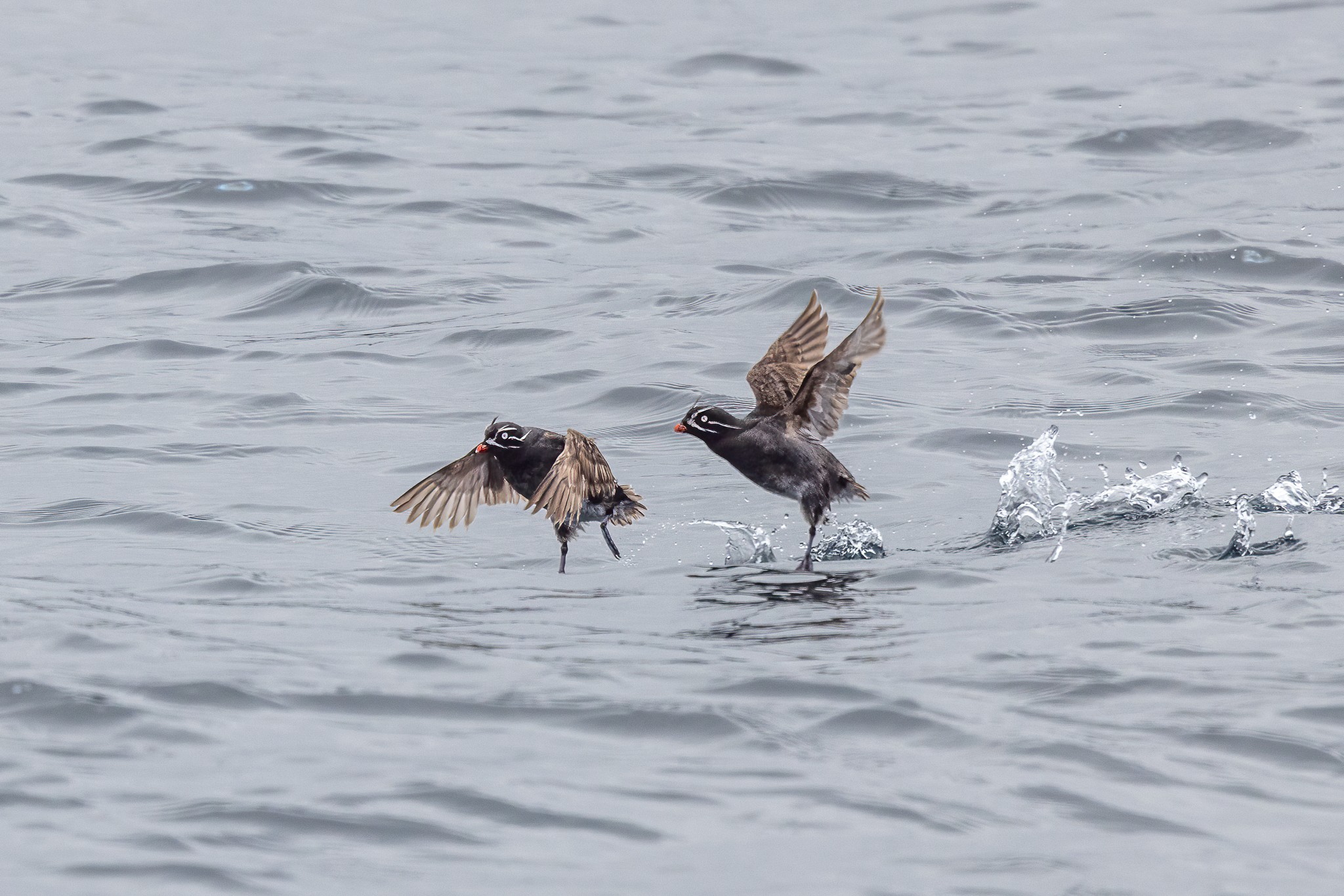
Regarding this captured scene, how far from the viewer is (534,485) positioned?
11070 millimetres

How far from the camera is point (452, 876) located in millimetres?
6207

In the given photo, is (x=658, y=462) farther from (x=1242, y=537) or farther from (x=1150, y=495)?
(x=1242, y=537)

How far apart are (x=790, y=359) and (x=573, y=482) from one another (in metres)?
2.06

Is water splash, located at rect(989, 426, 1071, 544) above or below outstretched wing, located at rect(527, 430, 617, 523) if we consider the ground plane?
below

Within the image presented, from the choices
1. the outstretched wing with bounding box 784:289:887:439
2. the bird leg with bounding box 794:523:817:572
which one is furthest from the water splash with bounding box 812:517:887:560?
the outstretched wing with bounding box 784:289:887:439

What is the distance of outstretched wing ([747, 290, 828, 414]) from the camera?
11500 mm

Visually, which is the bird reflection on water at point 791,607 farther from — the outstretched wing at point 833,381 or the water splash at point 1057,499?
the water splash at point 1057,499

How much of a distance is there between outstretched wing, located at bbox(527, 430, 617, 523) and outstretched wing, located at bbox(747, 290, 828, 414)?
1103mm

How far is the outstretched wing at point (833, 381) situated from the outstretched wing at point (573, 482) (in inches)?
43.6

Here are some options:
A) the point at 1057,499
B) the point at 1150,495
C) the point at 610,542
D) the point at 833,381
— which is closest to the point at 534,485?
the point at 610,542

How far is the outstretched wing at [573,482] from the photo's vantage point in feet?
34.0

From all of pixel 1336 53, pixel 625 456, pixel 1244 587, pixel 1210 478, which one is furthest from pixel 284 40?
pixel 1244 587

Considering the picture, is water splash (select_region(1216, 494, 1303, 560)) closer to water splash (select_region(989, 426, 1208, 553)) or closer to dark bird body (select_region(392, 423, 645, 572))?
water splash (select_region(989, 426, 1208, 553))

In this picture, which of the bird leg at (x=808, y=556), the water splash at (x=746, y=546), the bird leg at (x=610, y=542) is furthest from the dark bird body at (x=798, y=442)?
the bird leg at (x=610, y=542)
